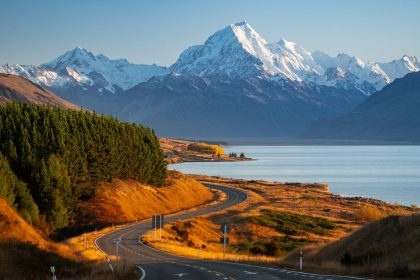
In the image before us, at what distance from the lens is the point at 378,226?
49062 mm

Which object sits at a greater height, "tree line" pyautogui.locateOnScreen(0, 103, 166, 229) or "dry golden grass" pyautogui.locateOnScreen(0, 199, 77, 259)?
"tree line" pyautogui.locateOnScreen(0, 103, 166, 229)

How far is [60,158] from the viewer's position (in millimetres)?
95500

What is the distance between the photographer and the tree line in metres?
85.2

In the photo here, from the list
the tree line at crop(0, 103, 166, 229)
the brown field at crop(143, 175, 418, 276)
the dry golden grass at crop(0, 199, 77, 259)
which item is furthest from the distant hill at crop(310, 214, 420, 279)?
the tree line at crop(0, 103, 166, 229)

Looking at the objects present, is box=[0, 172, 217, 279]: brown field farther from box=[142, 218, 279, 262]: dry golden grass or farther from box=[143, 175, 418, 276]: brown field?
box=[143, 175, 418, 276]: brown field

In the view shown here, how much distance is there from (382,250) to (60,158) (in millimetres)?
59207

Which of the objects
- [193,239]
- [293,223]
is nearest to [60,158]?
[193,239]

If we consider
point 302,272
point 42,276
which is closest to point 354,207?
point 302,272

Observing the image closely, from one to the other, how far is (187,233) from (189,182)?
187 feet

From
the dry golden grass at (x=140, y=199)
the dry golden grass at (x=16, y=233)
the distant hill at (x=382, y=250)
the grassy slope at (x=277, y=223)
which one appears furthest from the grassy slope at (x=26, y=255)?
the dry golden grass at (x=140, y=199)

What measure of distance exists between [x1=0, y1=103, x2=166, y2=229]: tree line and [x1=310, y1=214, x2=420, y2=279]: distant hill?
34.4 meters

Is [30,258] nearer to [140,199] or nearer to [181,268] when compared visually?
[181,268]

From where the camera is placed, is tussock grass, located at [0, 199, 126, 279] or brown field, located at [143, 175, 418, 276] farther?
brown field, located at [143, 175, 418, 276]

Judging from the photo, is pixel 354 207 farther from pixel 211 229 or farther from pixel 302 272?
pixel 302 272
